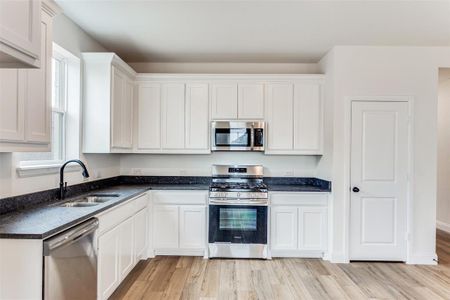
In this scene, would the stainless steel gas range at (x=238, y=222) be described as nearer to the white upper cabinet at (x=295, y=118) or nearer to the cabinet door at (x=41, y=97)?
the white upper cabinet at (x=295, y=118)

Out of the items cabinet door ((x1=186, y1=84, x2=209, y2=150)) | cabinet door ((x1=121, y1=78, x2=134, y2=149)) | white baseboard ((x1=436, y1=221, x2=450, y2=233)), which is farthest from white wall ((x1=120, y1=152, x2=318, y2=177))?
white baseboard ((x1=436, y1=221, x2=450, y2=233))

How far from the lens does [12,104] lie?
1.74 meters

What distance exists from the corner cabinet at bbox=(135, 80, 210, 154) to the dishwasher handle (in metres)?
1.96

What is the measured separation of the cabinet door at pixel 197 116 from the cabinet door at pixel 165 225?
0.91 m

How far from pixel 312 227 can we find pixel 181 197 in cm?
175

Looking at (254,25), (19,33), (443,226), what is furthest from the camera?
(443,226)

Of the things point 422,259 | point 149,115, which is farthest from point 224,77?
point 422,259

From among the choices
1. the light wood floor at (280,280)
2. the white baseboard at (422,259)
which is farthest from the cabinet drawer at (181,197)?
the white baseboard at (422,259)

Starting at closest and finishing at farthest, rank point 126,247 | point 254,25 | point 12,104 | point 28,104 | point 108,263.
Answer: point 12,104 < point 28,104 < point 108,263 < point 126,247 < point 254,25

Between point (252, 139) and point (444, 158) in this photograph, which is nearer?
point (252, 139)

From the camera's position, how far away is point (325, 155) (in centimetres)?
385

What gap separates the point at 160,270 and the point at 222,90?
2.45 meters

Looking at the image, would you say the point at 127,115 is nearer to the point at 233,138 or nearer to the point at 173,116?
the point at 173,116

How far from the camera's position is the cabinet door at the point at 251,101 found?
3.94 metres
